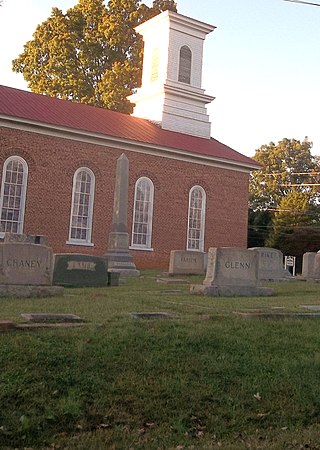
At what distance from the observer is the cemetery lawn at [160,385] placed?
5.00 m

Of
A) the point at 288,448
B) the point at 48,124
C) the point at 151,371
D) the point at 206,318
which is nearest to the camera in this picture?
the point at 288,448

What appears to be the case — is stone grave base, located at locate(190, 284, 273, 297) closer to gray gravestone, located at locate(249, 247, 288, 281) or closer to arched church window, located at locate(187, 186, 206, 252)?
gray gravestone, located at locate(249, 247, 288, 281)

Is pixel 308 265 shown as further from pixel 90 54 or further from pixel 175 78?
pixel 90 54

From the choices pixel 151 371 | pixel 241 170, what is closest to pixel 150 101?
pixel 241 170

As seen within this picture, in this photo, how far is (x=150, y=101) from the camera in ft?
111

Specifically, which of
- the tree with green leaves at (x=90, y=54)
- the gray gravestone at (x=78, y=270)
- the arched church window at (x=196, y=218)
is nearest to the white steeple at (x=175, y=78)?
the tree with green leaves at (x=90, y=54)

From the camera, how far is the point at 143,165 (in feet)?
94.1

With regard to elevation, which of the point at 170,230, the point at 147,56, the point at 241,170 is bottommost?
the point at 170,230

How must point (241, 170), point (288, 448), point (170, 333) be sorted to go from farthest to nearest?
point (241, 170) → point (170, 333) → point (288, 448)

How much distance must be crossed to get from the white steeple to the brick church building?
6 cm

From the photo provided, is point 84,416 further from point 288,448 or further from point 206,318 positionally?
point 206,318

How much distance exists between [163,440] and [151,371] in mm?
1166

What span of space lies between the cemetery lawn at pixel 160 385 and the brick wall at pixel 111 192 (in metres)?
18.1

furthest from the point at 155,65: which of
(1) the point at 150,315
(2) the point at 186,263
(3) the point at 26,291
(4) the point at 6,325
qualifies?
(4) the point at 6,325
